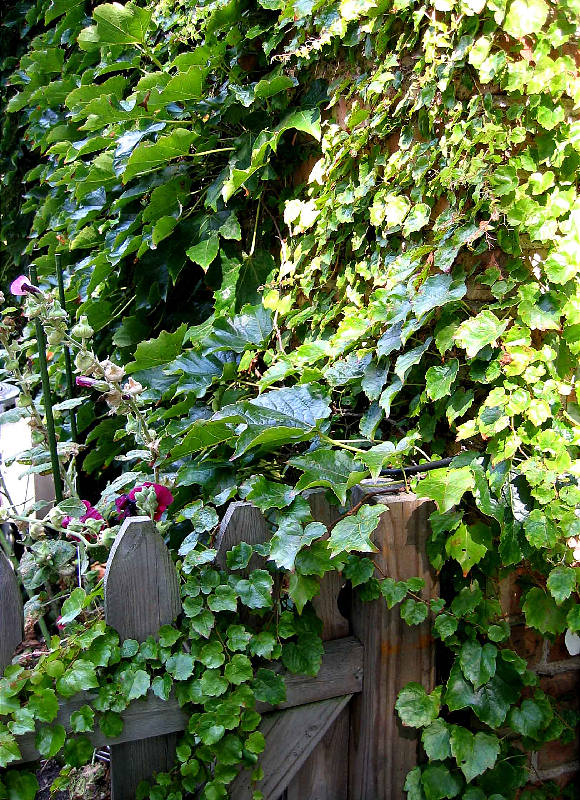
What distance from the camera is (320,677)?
1229 millimetres

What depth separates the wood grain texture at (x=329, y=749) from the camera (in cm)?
124

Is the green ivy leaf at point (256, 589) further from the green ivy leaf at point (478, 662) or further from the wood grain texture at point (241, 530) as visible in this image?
the green ivy leaf at point (478, 662)

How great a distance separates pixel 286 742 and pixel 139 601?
1.28 ft

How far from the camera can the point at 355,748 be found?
128 cm

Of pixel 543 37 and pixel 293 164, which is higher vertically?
pixel 543 37

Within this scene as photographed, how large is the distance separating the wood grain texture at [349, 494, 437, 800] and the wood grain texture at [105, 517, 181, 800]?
0.36 m

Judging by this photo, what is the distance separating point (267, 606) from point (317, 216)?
1.04 meters

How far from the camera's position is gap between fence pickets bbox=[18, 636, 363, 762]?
1.08 meters

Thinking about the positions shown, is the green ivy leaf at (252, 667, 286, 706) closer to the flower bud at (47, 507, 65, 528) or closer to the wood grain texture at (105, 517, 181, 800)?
the wood grain texture at (105, 517, 181, 800)

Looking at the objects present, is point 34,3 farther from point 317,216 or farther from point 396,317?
point 396,317

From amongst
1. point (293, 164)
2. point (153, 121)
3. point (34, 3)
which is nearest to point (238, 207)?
point (293, 164)

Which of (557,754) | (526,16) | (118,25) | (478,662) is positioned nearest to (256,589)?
(478,662)

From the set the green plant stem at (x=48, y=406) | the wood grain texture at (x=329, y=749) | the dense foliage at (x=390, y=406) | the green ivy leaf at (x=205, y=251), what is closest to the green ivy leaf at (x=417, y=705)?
the dense foliage at (x=390, y=406)

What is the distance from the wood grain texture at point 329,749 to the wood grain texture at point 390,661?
0.02 metres
